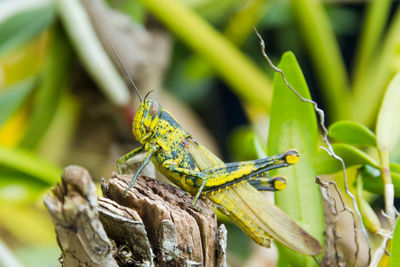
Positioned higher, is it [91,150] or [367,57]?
[91,150]

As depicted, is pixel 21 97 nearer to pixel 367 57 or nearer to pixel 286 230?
pixel 286 230

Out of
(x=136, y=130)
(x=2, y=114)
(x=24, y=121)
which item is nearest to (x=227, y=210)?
(x=136, y=130)

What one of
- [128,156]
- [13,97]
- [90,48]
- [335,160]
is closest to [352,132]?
[335,160]

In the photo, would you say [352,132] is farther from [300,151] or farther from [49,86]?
[49,86]

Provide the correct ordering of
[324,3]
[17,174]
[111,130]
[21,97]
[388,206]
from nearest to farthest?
[388,206] → [17,174] → [21,97] → [111,130] → [324,3]

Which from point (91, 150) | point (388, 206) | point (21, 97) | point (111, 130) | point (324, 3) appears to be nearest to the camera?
point (388, 206)

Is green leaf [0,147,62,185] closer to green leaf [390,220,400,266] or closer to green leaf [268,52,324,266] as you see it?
green leaf [268,52,324,266]

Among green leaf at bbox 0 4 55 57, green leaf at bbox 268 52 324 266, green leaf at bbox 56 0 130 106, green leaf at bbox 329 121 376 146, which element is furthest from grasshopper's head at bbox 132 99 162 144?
green leaf at bbox 0 4 55 57
